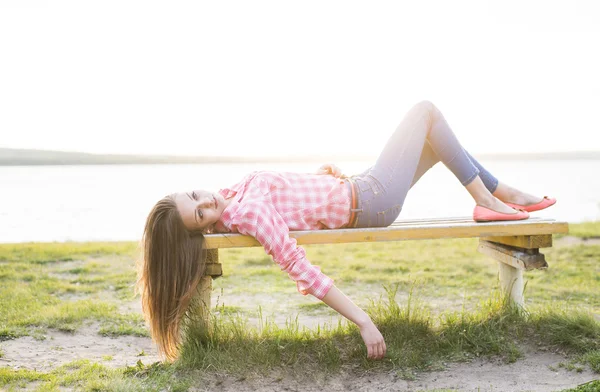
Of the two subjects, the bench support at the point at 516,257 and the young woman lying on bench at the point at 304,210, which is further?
the bench support at the point at 516,257

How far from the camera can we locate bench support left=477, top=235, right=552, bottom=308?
3.60 metres

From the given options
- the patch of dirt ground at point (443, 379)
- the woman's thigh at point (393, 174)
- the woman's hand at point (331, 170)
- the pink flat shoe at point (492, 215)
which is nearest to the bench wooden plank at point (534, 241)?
the pink flat shoe at point (492, 215)

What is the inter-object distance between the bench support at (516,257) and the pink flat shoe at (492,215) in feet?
0.46

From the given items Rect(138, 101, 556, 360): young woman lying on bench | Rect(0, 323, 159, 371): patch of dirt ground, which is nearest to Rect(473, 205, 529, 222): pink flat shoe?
Rect(138, 101, 556, 360): young woman lying on bench

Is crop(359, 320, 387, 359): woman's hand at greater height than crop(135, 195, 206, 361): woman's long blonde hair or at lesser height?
lesser

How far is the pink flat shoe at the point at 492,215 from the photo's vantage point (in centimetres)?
369

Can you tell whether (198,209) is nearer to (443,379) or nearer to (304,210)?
(304,210)

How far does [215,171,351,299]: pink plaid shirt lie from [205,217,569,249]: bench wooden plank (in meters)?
0.09

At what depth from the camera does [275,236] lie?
3096 mm

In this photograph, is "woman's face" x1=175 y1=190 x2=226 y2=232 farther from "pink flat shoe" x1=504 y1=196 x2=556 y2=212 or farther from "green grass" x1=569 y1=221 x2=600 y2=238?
"green grass" x1=569 y1=221 x2=600 y2=238

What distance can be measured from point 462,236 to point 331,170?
0.99m

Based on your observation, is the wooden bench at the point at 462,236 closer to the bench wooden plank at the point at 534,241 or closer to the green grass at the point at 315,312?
the bench wooden plank at the point at 534,241

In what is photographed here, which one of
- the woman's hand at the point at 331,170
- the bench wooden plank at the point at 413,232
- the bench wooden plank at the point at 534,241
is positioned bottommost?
the bench wooden plank at the point at 534,241

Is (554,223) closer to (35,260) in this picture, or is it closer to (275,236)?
(275,236)
